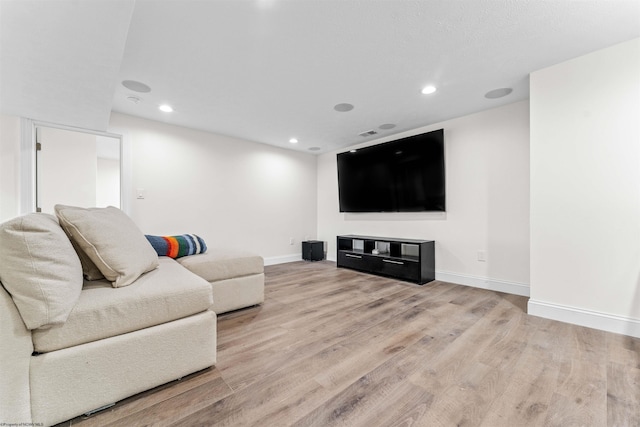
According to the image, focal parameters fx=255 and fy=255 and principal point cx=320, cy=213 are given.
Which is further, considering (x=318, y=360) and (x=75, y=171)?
(x=75, y=171)

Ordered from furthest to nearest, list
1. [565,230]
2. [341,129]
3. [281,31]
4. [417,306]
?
[341,129] < [417,306] < [565,230] < [281,31]

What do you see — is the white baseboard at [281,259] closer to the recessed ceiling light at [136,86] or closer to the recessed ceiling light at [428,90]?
the recessed ceiling light at [136,86]

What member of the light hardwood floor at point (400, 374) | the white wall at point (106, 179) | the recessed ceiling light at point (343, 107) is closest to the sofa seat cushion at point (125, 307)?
the light hardwood floor at point (400, 374)

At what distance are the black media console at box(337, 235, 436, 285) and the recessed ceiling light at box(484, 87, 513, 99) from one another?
184cm

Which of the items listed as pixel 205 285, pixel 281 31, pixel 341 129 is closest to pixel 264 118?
pixel 341 129

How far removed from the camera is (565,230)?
2.17 metres

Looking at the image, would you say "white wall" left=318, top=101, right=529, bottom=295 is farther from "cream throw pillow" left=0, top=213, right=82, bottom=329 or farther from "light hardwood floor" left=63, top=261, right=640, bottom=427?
"cream throw pillow" left=0, top=213, right=82, bottom=329

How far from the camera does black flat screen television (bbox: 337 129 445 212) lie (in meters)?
3.52

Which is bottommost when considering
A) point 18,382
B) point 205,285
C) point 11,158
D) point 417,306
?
point 417,306

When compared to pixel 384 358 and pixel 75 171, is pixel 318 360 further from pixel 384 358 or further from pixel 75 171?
pixel 75 171

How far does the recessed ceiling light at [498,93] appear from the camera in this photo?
2638mm

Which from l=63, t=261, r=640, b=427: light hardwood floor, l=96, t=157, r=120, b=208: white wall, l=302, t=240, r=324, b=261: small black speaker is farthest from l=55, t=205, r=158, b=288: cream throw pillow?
l=96, t=157, r=120, b=208: white wall

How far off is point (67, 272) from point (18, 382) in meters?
0.41

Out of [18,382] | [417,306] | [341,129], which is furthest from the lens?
[341,129]
